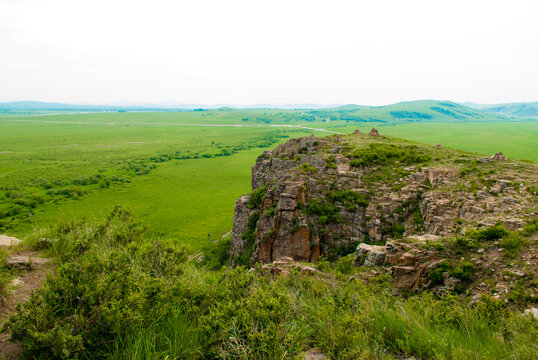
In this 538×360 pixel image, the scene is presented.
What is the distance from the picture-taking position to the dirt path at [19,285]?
5119 millimetres

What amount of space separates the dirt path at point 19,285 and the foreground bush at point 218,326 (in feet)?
2.45

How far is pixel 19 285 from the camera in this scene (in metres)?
7.62

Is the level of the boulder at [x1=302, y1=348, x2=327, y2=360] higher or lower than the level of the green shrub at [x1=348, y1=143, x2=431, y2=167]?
lower

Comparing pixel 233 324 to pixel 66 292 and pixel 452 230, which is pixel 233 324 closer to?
pixel 66 292

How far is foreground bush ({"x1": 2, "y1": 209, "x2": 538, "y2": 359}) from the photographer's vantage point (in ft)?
15.9

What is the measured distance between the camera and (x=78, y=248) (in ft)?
25.0

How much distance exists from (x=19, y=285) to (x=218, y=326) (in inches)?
250

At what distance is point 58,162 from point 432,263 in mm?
121596

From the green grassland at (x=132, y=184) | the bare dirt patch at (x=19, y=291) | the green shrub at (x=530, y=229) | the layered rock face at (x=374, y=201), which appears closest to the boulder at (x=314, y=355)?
the bare dirt patch at (x=19, y=291)

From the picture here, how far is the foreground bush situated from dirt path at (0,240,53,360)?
748 mm

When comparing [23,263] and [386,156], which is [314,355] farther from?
[386,156]

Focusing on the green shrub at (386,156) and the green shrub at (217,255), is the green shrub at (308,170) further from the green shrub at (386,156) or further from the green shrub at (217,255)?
the green shrub at (217,255)

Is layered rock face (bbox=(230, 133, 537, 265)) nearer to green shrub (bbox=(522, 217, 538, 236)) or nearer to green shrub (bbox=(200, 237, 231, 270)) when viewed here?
green shrub (bbox=(200, 237, 231, 270))

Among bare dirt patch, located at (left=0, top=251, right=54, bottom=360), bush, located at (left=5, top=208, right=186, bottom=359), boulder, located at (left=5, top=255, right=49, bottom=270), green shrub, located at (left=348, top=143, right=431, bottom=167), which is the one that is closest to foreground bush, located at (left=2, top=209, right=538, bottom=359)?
bush, located at (left=5, top=208, right=186, bottom=359)
